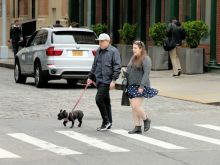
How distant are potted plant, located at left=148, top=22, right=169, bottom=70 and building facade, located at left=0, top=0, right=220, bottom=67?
1279 millimetres

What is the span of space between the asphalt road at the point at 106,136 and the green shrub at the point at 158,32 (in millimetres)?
8390

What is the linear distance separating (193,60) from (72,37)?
5537mm

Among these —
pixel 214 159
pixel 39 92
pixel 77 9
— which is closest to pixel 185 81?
pixel 39 92

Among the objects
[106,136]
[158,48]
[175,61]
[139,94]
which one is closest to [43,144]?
[106,136]

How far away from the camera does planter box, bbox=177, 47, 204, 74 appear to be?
24953 millimetres

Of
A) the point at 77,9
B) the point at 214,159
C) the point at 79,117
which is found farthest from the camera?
the point at 77,9

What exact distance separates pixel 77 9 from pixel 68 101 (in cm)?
2233

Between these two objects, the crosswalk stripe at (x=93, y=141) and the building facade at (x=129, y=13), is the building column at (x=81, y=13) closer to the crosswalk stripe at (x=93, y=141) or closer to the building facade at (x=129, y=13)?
the building facade at (x=129, y=13)

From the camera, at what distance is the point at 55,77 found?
21.0 meters

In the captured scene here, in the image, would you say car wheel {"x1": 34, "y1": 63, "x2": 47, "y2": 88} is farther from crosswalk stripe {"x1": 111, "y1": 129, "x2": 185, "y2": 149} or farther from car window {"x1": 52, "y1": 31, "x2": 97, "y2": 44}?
crosswalk stripe {"x1": 111, "y1": 129, "x2": 185, "y2": 149}

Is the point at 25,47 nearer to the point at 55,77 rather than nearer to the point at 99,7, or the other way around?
the point at 55,77

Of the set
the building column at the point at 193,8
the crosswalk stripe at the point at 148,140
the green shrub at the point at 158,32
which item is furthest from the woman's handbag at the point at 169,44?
the crosswalk stripe at the point at 148,140

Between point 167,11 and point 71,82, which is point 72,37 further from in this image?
point 167,11

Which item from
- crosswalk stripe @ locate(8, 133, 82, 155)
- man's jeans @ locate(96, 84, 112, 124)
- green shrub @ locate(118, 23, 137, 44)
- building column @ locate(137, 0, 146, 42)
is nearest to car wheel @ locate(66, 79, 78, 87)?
green shrub @ locate(118, 23, 137, 44)
